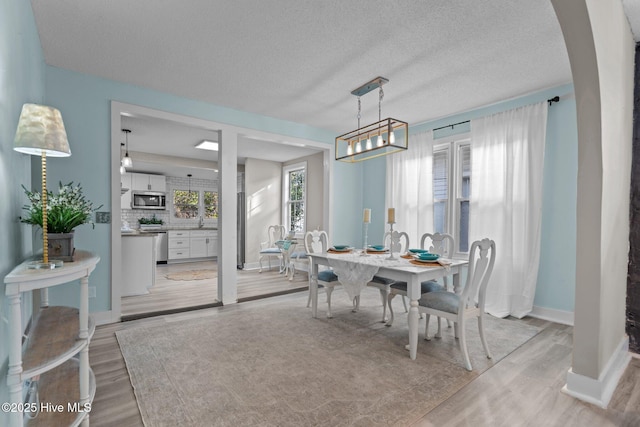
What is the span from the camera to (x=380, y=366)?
2.35 metres

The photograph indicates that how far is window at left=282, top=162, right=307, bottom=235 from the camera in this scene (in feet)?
22.8

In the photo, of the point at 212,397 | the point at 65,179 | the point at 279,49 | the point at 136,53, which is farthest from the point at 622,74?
the point at 65,179

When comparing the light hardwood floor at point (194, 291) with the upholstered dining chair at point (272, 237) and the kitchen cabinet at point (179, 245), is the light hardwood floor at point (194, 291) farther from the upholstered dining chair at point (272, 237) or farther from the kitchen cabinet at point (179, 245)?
the kitchen cabinet at point (179, 245)

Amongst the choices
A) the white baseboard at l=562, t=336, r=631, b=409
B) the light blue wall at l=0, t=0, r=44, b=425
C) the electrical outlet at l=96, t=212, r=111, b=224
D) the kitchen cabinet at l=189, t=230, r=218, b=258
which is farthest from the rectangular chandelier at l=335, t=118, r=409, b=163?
the kitchen cabinet at l=189, t=230, r=218, b=258

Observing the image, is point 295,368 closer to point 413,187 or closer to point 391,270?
point 391,270

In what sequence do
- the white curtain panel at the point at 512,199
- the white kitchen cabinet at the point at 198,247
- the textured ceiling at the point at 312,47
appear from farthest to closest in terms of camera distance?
the white kitchen cabinet at the point at 198,247 < the white curtain panel at the point at 512,199 < the textured ceiling at the point at 312,47

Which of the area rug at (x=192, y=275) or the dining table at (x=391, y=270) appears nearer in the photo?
the dining table at (x=391, y=270)

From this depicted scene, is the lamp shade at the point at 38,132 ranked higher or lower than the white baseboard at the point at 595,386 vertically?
higher

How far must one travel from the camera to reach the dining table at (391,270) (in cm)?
245

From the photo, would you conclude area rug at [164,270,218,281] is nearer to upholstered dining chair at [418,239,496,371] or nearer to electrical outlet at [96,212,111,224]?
electrical outlet at [96,212,111,224]

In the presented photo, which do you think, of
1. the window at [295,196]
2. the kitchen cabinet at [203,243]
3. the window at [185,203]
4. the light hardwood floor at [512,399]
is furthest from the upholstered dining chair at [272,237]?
the light hardwood floor at [512,399]

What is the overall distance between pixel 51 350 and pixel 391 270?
2232 millimetres

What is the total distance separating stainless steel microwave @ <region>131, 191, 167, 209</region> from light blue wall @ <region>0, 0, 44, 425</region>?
5880 millimetres

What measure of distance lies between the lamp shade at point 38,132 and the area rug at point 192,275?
15.2 ft
